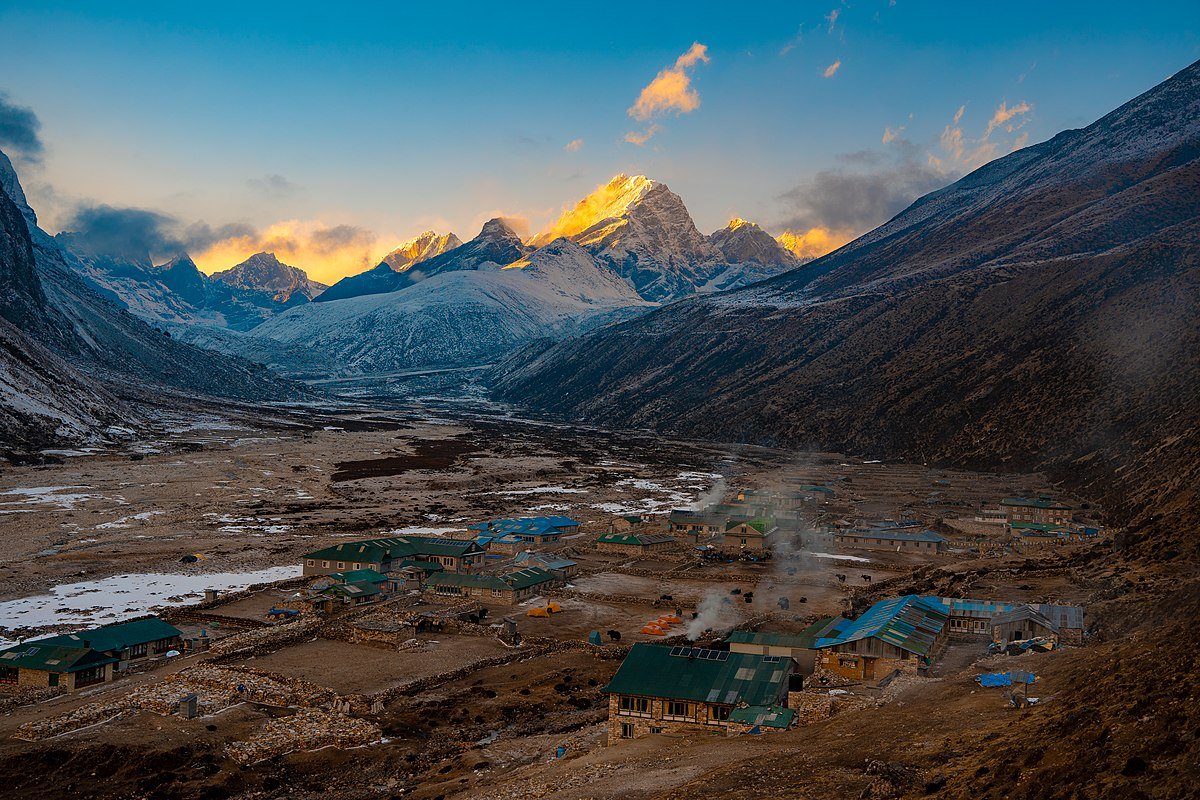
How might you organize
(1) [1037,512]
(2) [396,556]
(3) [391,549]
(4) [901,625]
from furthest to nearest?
1. (1) [1037,512]
2. (3) [391,549]
3. (2) [396,556]
4. (4) [901,625]

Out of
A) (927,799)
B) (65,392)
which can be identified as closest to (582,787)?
(927,799)

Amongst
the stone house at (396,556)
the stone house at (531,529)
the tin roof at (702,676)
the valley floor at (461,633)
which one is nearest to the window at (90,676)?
the valley floor at (461,633)

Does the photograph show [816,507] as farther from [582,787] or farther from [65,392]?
[65,392]

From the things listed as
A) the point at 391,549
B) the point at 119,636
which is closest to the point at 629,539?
the point at 391,549

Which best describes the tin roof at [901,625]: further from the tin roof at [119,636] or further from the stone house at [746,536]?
the tin roof at [119,636]

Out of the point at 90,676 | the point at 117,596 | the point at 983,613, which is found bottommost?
the point at 983,613

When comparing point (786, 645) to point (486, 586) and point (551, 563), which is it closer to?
point (486, 586)
